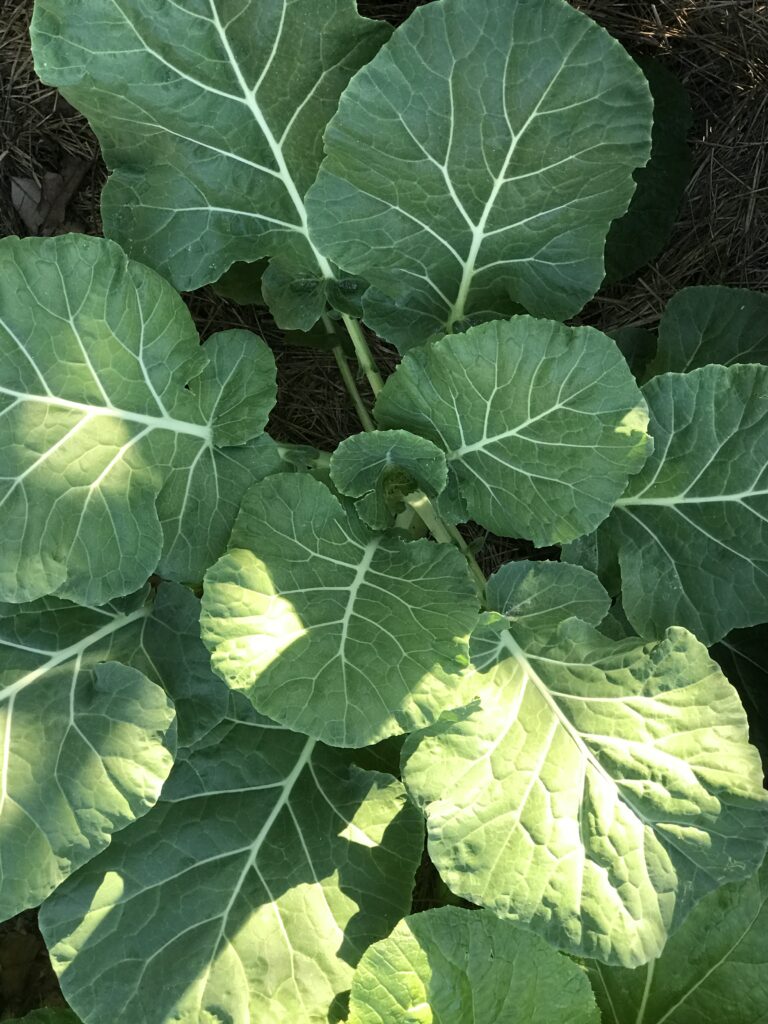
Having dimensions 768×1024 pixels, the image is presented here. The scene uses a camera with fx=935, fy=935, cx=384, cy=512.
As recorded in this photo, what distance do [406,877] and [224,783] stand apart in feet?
1.26

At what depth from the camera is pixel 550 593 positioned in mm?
1643

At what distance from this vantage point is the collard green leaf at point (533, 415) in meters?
1.46

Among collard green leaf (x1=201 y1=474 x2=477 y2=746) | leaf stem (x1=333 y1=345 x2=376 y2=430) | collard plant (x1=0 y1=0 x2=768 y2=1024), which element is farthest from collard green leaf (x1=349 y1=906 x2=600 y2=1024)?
leaf stem (x1=333 y1=345 x2=376 y2=430)

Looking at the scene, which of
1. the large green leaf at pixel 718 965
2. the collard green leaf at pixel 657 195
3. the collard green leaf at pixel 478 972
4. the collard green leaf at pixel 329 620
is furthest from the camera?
the collard green leaf at pixel 657 195

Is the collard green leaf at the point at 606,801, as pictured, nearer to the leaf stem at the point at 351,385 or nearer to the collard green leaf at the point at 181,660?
the collard green leaf at the point at 181,660

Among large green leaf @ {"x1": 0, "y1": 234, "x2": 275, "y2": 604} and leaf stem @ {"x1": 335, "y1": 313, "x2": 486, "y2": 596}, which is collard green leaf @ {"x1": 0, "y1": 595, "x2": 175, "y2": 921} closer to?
large green leaf @ {"x1": 0, "y1": 234, "x2": 275, "y2": 604}

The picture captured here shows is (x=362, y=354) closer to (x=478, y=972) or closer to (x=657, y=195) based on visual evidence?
(x=657, y=195)

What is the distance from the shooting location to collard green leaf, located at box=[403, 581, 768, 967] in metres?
1.43

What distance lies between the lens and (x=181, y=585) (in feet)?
5.68

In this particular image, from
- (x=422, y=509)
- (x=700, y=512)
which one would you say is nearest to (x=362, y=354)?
(x=422, y=509)

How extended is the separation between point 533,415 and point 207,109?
76cm

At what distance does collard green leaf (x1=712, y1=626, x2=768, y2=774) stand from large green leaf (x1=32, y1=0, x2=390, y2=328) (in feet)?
3.61

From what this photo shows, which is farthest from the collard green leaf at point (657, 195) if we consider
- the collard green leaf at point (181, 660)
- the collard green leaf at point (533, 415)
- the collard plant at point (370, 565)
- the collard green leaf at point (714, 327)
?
the collard green leaf at point (181, 660)

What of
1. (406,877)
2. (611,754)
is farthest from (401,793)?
(611,754)
